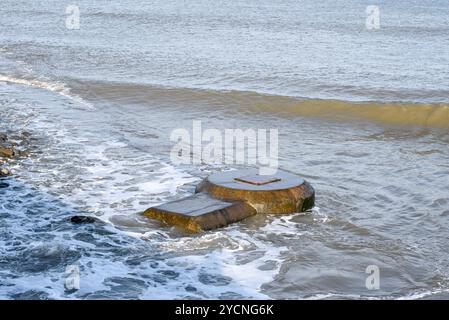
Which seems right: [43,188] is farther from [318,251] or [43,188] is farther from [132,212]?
[318,251]

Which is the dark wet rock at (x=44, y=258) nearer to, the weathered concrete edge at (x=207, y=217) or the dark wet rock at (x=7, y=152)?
the weathered concrete edge at (x=207, y=217)

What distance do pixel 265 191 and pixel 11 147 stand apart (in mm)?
4830

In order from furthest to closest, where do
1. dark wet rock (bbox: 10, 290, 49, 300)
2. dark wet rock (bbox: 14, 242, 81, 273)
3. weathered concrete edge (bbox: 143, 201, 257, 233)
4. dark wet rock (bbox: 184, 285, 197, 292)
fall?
weathered concrete edge (bbox: 143, 201, 257, 233) → dark wet rock (bbox: 14, 242, 81, 273) → dark wet rock (bbox: 184, 285, 197, 292) → dark wet rock (bbox: 10, 290, 49, 300)

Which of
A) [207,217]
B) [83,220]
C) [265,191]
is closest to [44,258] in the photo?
[83,220]

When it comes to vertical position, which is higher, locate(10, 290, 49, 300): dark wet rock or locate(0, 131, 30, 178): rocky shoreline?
locate(0, 131, 30, 178): rocky shoreline

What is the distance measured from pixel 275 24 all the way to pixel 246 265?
30.7 m

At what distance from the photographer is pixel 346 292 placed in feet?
22.4

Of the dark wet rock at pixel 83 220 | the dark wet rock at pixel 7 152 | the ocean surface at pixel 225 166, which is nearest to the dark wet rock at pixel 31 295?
the ocean surface at pixel 225 166

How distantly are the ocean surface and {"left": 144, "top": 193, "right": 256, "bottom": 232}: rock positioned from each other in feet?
0.45

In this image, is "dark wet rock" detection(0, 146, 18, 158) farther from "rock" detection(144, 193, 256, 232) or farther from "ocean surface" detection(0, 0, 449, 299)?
"rock" detection(144, 193, 256, 232)

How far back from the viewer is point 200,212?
8.52 metres

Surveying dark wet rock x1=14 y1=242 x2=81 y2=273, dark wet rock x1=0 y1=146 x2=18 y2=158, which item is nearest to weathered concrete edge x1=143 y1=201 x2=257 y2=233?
dark wet rock x1=14 y1=242 x2=81 y2=273

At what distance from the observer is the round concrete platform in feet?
29.4

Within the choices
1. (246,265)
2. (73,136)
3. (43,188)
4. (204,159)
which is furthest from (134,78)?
(246,265)
